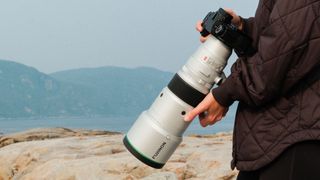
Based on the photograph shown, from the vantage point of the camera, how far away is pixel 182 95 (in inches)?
110

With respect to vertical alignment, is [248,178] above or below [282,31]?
below

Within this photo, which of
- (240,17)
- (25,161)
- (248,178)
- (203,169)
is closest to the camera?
(248,178)

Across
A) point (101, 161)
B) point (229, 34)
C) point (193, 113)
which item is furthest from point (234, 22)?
point (101, 161)

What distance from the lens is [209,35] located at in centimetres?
285

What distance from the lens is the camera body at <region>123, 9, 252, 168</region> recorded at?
278cm

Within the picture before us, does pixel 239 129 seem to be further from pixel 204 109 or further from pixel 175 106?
pixel 175 106

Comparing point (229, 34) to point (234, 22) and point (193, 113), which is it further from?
point (193, 113)

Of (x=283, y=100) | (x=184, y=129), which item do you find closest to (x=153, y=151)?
(x=184, y=129)

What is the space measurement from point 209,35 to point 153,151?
0.68 m

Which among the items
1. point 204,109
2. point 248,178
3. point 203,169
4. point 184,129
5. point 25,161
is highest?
point 204,109

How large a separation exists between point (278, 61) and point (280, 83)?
0.33ft

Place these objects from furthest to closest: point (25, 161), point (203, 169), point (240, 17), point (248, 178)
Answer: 1. point (25, 161)
2. point (203, 169)
3. point (240, 17)
4. point (248, 178)

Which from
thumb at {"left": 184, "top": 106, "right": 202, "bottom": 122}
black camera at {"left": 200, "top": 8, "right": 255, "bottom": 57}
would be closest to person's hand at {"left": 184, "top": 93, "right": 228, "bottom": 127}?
thumb at {"left": 184, "top": 106, "right": 202, "bottom": 122}

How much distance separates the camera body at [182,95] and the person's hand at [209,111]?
0.10 meters
